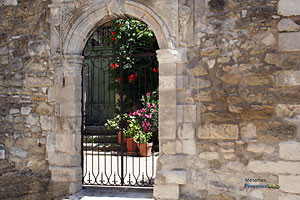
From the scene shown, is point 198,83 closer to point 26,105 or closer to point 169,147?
point 169,147

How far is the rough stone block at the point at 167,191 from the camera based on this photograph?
11.3ft

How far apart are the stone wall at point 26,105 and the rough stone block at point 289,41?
3.10 metres

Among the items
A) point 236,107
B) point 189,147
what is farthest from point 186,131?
point 236,107

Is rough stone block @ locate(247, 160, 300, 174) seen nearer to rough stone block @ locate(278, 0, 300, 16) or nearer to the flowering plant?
rough stone block @ locate(278, 0, 300, 16)

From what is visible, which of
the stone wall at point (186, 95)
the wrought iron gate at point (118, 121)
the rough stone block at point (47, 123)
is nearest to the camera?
the stone wall at point (186, 95)

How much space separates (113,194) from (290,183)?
225 centimetres

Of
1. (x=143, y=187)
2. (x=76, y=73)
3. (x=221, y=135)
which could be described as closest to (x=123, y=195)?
(x=143, y=187)

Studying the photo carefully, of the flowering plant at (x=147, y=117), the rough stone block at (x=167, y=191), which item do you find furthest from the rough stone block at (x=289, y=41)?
Result: the flowering plant at (x=147, y=117)

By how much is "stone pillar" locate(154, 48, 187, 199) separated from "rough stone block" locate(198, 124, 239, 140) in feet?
1.14

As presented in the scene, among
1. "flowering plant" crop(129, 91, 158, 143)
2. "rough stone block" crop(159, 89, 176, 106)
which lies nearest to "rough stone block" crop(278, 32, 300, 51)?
"rough stone block" crop(159, 89, 176, 106)

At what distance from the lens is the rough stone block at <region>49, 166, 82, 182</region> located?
12.8ft

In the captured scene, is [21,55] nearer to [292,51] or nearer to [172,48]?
[172,48]

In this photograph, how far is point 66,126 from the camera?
3951 mm

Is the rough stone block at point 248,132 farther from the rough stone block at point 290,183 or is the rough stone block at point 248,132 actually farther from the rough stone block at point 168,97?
the rough stone block at point 168,97
